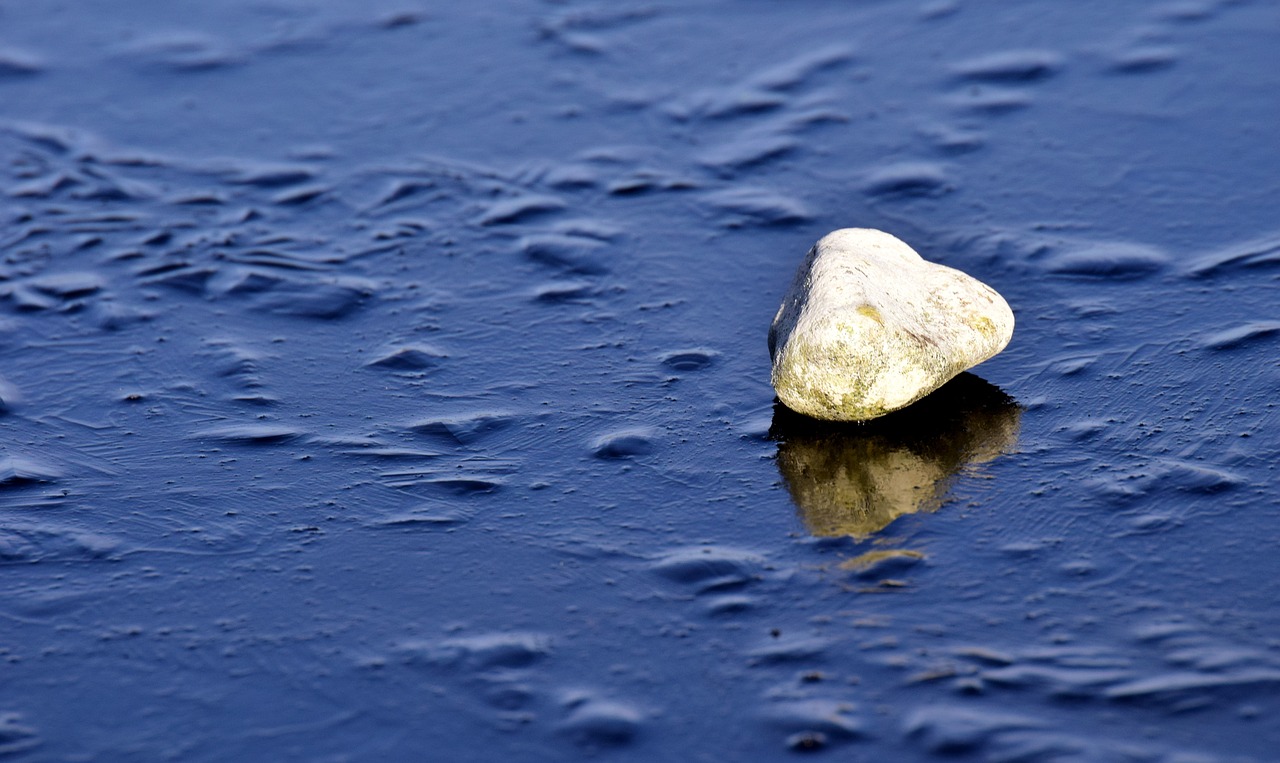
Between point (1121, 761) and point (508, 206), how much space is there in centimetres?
407

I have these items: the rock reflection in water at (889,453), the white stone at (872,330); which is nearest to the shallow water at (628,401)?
the rock reflection in water at (889,453)

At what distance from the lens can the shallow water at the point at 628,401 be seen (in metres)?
3.70

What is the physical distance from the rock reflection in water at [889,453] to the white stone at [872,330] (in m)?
0.09

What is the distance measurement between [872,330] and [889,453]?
412 millimetres

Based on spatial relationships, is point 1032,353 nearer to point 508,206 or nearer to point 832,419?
point 832,419

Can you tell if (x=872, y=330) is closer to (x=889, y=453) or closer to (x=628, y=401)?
(x=889, y=453)

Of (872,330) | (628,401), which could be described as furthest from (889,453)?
(628,401)

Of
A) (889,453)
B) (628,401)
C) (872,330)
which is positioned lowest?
(889,453)

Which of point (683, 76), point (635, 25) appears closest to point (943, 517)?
point (683, 76)

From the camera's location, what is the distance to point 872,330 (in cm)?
454

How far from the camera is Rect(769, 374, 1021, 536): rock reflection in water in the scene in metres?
4.35

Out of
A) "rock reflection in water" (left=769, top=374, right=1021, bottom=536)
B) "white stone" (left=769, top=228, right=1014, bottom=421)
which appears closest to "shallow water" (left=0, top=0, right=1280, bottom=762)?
"rock reflection in water" (left=769, top=374, right=1021, bottom=536)

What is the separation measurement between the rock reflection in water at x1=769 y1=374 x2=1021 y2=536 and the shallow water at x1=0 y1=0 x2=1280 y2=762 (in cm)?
2

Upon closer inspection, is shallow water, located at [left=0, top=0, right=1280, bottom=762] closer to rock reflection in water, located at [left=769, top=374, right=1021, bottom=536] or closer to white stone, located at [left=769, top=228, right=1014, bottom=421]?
rock reflection in water, located at [left=769, top=374, right=1021, bottom=536]
